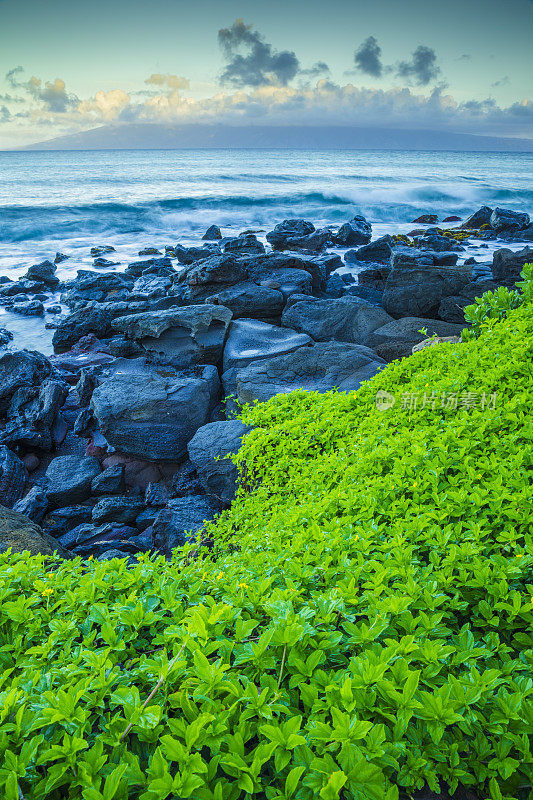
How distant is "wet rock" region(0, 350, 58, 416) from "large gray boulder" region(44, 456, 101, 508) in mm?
2370

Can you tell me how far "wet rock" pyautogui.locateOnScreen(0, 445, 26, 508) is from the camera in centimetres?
693

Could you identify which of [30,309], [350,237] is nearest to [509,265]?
[350,237]

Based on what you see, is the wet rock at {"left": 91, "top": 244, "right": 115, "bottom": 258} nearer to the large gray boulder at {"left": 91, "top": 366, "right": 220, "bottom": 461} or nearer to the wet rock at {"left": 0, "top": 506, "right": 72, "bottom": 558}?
the large gray boulder at {"left": 91, "top": 366, "right": 220, "bottom": 461}

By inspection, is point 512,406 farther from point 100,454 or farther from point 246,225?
point 246,225

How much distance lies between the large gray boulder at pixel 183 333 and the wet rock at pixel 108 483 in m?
2.81

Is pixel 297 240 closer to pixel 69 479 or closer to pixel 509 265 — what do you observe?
pixel 509 265

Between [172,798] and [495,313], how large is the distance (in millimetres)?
5192

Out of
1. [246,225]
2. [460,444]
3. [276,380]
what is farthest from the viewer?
[246,225]

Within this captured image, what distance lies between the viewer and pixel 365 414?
4461 millimetres

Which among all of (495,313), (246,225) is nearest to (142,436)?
(495,313)

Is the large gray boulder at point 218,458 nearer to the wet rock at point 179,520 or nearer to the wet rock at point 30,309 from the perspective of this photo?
the wet rock at point 179,520

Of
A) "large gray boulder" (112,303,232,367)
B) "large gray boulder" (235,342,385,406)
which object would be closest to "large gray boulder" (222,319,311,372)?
"large gray boulder" (112,303,232,367)

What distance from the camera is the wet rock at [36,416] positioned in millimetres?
7926

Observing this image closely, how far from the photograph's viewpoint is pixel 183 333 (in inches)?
372
